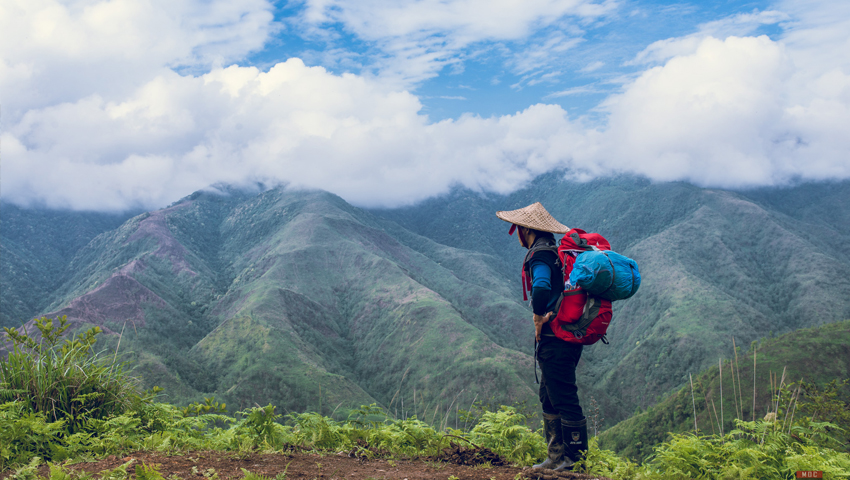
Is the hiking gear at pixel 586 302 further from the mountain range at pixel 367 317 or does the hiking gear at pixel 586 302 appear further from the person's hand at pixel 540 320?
the mountain range at pixel 367 317

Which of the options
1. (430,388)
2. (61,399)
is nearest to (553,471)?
(61,399)

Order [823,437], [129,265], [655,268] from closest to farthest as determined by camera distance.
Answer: [823,437] < [129,265] < [655,268]

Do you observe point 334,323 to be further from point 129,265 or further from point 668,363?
point 668,363

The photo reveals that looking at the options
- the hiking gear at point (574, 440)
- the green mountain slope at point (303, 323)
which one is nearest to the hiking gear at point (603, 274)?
the hiking gear at point (574, 440)

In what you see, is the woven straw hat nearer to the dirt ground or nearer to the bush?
the dirt ground

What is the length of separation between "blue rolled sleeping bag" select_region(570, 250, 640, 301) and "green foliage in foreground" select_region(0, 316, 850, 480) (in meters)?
1.64

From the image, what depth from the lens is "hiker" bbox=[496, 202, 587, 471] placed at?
5.44 meters

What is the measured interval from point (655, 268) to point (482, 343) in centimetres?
10554

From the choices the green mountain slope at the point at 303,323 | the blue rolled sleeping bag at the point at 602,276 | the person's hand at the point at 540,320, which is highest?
the blue rolled sleeping bag at the point at 602,276

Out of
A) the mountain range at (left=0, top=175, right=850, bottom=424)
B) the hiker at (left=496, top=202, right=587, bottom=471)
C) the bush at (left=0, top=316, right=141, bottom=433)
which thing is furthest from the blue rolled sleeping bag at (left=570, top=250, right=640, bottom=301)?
the mountain range at (left=0, top=175, right=850, bottom=424)

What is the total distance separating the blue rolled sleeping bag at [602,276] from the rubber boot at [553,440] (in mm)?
1622

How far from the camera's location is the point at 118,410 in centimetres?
622

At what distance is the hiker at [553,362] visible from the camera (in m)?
5.44

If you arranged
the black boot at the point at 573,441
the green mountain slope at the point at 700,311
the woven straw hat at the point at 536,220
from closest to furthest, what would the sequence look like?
1. the black boot at the point at 573,441
2. the woven straw hat at the point at 536,220
3. the green mountain slope at the point at 700,311
